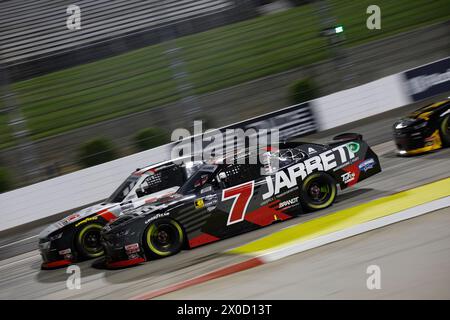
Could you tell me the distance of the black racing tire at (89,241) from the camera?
9.39 m

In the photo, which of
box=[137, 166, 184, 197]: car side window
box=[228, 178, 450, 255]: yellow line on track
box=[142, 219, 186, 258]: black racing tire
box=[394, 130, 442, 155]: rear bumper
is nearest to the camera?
box=[228, 178, 450, 255]: yellow line on track

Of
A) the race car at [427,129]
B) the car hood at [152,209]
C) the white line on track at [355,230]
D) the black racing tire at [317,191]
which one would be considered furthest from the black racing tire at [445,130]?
the car hood at [152,209]

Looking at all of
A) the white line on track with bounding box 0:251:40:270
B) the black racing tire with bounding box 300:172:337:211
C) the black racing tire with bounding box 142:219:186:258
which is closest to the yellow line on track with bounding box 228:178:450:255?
the black racing tire with bounding box 300:172:337:211

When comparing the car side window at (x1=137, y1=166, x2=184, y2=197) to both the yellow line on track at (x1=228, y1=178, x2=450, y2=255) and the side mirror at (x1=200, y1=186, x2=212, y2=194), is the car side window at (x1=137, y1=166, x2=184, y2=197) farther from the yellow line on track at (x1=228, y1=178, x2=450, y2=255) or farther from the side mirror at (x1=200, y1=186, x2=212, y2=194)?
the yellow line on track at (x1=228, y1=178, x2=450, y2=255)

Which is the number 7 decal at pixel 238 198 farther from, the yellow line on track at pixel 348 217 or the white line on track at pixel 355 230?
the white line on track at pixel 355 230

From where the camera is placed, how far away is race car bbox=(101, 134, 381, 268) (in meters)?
8.23

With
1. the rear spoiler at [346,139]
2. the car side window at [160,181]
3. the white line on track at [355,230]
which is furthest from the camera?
the car side window at [160,181]

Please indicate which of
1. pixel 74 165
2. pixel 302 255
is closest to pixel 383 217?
pixel 302 255

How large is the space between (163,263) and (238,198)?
4.76 ft

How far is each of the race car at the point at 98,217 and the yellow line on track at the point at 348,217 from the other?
223 centimetres

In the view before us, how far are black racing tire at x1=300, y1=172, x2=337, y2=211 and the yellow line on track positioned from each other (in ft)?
2.01

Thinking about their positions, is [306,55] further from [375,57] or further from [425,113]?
[425,113]

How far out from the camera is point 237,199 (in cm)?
859

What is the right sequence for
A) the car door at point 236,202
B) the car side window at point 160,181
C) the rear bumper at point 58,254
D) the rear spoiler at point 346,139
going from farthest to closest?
the car side window at point 160,181 → the rear spoiler at point 346,139 → the rear bumper at point 58,254 → the car door at point 236,202
